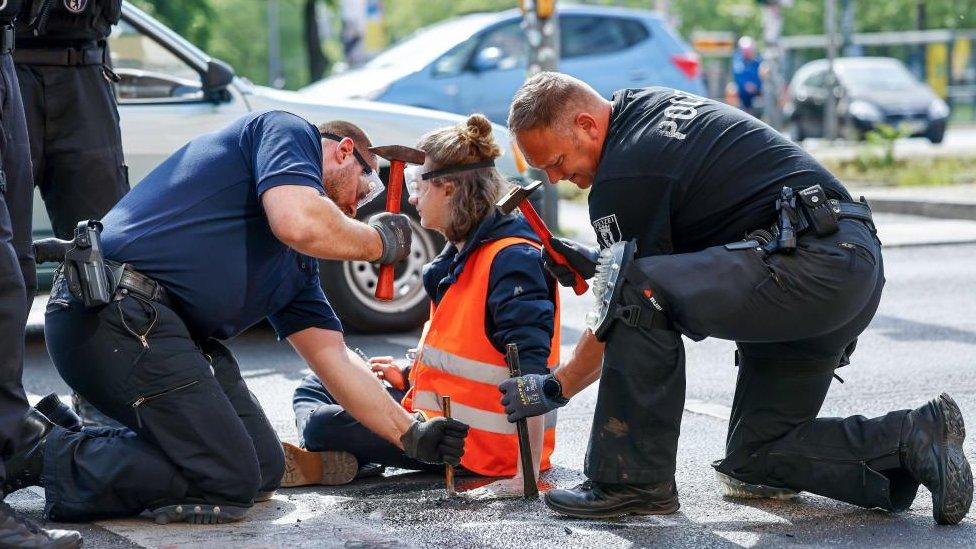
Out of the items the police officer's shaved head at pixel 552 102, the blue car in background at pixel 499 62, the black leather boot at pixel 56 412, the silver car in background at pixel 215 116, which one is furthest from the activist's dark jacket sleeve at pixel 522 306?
the blue car in background at pixel 499 62

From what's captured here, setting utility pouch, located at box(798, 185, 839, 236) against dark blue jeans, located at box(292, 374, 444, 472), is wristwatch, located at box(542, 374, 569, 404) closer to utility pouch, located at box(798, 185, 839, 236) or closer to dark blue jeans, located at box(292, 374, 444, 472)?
dark blue jeans, located at box(292, 374, 444, 472)

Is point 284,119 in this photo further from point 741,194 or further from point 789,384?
point 789,384

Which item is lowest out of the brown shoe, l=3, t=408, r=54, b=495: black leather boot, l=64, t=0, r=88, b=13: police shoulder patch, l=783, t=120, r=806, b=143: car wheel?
l=783, t=120, r=806, b=143: car wheel

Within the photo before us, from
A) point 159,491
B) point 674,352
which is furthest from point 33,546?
point 674,352

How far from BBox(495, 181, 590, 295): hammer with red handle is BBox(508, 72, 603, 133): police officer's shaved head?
Result: 11.4 inches

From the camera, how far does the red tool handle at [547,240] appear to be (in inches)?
169

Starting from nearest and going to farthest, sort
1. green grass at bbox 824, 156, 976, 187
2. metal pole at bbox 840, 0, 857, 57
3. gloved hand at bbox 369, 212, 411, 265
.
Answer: gloved hand at bbox 369, 212, 411, 265 → green grass at bbox 824, 156, 976, 187 → metal pole at bbox 840, 0, 857, 57

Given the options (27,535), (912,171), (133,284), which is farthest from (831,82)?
(27,535)

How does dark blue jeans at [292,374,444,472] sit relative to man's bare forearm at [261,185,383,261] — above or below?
below

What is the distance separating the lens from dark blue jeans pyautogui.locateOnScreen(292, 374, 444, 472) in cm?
457

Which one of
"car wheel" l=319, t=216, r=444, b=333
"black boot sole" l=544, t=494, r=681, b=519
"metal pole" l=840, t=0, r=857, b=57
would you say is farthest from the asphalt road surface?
"metal pole" l=840, t=0, r=857, b=57

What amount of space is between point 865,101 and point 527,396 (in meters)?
22.4

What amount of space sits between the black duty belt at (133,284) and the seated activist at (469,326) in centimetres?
66

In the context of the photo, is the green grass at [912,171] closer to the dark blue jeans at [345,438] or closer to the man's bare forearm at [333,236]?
the dark blue jeans at [345,438]
